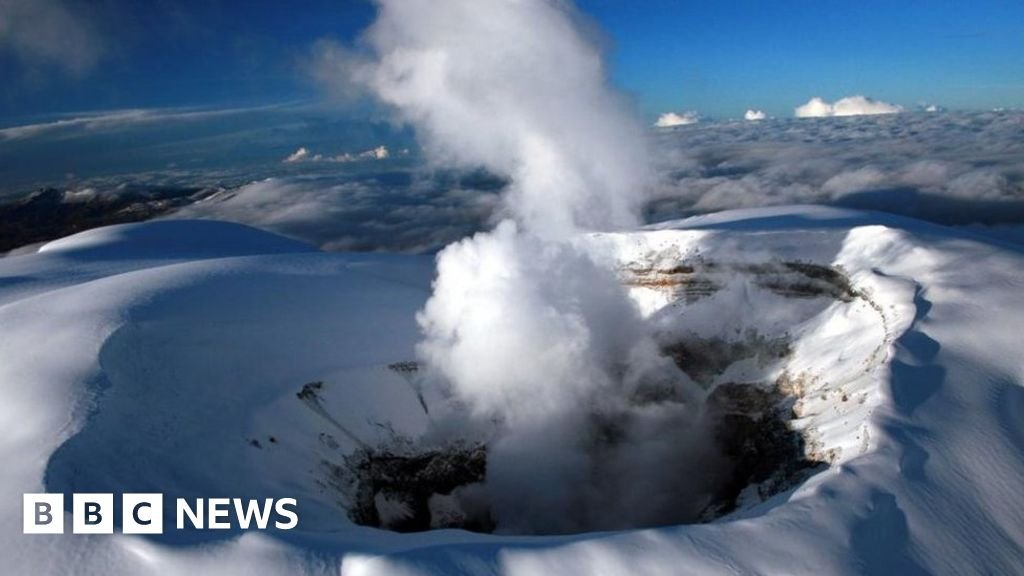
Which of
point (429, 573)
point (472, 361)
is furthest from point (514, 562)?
point (472, 361)

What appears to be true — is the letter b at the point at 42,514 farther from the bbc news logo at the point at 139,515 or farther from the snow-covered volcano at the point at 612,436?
the snow-covered volcano at the point at 612,436

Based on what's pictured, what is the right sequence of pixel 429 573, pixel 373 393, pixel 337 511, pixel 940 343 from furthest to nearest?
pixel 373 393, pixel 940 343, pixel 337 511, pixel 429 573

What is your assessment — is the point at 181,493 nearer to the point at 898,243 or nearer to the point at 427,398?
the point at 427,398

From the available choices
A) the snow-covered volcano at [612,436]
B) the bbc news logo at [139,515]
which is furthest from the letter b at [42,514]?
the snow-covered volcano at [612,436]

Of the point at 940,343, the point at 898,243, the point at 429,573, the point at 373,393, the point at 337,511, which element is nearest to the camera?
the point at 429,573

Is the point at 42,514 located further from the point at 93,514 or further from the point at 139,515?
the point at 139,515

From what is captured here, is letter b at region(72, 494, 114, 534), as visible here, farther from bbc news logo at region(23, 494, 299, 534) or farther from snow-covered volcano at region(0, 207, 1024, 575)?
snow-covered volcano at region(0, 207, 1024, 575)

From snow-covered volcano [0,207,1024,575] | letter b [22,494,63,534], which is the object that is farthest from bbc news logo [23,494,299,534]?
snow-covered volcano [0,207,1024,575]
